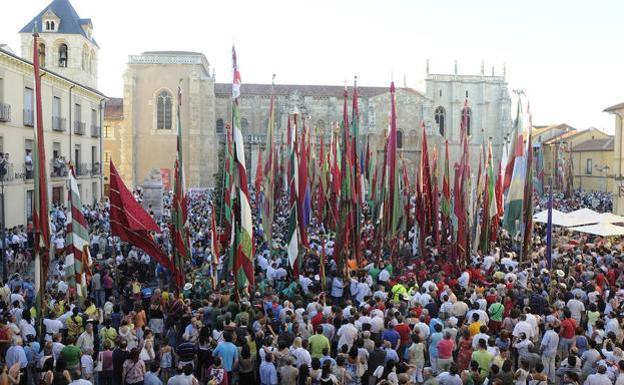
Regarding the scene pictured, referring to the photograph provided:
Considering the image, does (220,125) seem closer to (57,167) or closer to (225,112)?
(225,112)

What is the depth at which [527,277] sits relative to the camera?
43.2 feet

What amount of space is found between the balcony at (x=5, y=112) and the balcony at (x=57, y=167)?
14.1 ft

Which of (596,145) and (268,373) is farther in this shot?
(596,145)

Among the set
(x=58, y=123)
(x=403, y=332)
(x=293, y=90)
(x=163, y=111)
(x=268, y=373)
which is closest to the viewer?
(x=268, y=373)

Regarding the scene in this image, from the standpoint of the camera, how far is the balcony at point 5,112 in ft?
71.1

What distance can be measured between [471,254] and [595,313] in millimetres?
6531

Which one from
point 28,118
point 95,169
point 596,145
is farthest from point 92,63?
point 596,145

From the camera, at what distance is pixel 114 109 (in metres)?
49.2

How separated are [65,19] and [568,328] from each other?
33.0 meters

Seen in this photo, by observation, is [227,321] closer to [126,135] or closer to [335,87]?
[126,135]

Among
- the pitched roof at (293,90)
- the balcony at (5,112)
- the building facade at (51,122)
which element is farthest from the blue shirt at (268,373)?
the pitched roof at (293,90)

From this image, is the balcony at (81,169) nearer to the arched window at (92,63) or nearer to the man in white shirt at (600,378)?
the arched window at (92,63)

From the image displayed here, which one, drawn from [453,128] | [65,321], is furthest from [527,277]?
[453,128]

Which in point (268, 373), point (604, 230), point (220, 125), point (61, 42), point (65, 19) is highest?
point (65, 19)
